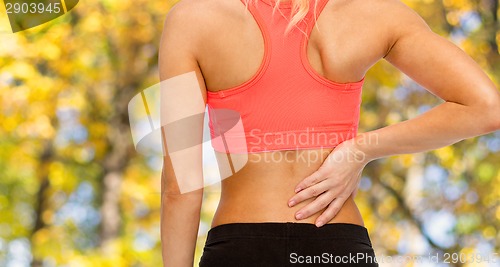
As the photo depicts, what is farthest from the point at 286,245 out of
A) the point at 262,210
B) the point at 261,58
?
the point at 261,58

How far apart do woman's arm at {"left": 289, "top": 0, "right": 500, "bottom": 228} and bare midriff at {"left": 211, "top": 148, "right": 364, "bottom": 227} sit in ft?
0.07

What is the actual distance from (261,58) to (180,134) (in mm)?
319

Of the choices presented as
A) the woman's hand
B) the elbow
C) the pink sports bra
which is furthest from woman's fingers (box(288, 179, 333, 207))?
the elbow

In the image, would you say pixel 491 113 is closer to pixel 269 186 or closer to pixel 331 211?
pixel 331 211

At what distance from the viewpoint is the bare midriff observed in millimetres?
1785

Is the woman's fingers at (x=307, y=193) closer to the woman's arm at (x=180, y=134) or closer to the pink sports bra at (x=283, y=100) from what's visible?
the pink sports bra at (x=283, y=100)

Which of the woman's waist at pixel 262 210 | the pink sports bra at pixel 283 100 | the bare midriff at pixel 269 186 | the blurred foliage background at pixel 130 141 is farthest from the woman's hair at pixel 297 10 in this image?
the blurred foliage background at pixel 130 141

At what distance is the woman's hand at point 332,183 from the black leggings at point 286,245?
4cm

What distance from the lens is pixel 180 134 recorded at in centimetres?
192

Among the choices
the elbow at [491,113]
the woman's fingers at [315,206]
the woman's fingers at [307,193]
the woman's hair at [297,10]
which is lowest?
the woman's fingers at [315,206]

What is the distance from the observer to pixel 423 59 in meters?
1.85

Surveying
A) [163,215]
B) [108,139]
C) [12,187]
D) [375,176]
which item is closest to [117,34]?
[108,139]

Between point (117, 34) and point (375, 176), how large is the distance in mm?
2942

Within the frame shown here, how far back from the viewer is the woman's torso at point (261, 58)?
1790 mm
